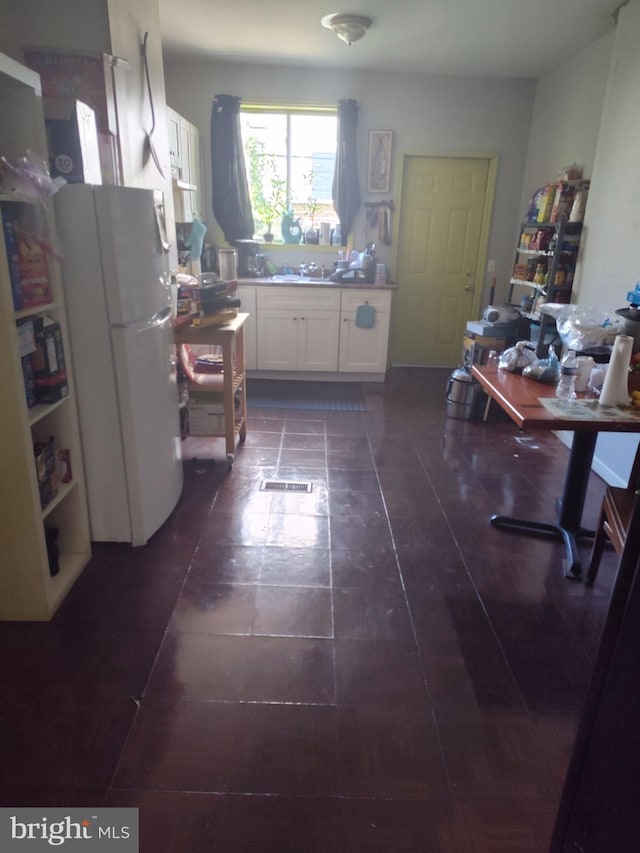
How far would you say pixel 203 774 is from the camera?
1438 millimetres

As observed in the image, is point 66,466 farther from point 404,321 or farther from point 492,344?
point 404,321

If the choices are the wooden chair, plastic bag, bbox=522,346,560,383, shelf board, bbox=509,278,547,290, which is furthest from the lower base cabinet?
the wooden chair

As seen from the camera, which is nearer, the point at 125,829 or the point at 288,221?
the point at 125,829

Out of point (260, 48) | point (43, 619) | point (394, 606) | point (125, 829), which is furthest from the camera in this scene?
point (260, 48)

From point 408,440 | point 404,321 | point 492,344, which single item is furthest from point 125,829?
point 404,321

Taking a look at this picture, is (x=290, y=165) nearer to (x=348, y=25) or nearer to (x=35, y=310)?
(x=348, y=25)

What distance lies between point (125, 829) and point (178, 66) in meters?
5.46

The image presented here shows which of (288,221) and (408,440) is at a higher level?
(288,221)

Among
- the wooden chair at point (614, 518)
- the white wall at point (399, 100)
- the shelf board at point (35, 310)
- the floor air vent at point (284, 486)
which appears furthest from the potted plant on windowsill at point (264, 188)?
the wooden chair at point (614, 518)

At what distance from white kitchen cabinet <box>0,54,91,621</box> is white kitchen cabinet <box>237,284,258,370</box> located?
8.80 feet

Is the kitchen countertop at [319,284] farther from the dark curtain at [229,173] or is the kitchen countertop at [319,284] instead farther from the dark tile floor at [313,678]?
the dark tile floor at [313,678]

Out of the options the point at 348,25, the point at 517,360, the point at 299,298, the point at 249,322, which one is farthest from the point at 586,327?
the point at 249,322

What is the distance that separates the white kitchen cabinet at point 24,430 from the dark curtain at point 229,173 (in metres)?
3.36

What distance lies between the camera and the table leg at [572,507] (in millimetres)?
2490
